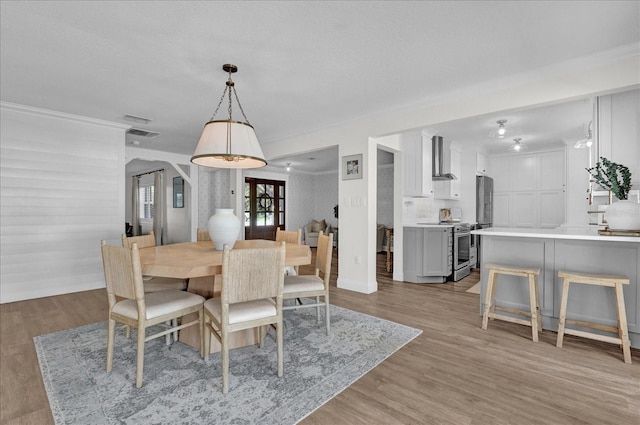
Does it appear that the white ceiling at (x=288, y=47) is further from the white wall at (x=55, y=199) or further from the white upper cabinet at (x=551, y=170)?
the white upper cabinet at (x=551, y=170)

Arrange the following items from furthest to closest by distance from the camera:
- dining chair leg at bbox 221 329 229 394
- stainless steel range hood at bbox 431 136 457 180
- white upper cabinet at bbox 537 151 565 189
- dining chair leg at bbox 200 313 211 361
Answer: white upper cabinet at bbox 537 151 565 189
stainless steel range hood at bbox 431 136 457 180
dining chair leg at bbox 200 313 211 361
dining chair leg at bbox 221 329 229 394

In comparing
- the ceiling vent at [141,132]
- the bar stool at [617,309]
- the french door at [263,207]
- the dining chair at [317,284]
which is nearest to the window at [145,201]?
the french door at [263,207]

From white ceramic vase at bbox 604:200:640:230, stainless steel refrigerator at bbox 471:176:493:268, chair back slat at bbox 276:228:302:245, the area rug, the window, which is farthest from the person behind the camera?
the window

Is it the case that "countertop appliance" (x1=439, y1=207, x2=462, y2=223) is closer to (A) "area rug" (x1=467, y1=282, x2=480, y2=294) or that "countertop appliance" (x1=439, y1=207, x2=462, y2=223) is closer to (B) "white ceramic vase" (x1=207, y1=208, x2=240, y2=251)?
(A) "area rug" (x1=467, y1=282, x2=480, y2=294)

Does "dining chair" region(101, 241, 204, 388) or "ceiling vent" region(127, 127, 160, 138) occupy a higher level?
"ceiling vent" region(127, 127, 160, 138)

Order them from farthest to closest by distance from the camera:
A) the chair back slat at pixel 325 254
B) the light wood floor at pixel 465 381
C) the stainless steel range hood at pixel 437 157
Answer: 1. the stainless steel range hood at pixel 437 157
2. the chair back slat at pixel 325 254
3. the light wood floor at pixel 465 381

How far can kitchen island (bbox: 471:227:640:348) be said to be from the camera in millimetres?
2402

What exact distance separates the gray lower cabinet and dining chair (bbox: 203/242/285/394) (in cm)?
321

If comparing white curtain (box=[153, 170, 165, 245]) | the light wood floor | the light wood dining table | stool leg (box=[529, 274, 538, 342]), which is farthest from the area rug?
white curtain (box=[153, 170, 165, 245])

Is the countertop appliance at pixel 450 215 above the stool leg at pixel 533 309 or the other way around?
above

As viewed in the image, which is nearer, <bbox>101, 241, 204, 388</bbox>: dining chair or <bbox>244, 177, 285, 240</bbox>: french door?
<bbox>101, 241, 204, 388</bbox>: dining chair

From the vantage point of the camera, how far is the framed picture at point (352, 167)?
413cm

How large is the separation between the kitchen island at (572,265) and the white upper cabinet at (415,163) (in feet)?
6.47

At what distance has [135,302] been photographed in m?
1.96
